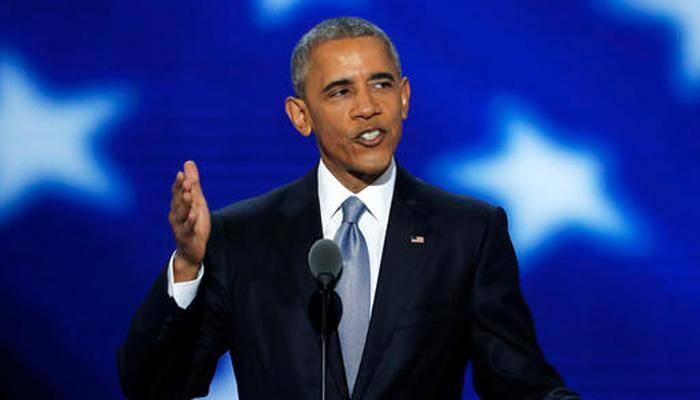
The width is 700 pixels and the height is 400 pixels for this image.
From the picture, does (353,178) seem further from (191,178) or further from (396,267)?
(191,178)

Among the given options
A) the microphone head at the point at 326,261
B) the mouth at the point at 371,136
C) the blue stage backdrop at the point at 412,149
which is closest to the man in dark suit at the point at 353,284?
the mouth at the point at 371,136

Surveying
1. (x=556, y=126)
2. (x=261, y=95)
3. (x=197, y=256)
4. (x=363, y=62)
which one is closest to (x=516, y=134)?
(x=556, y=126)

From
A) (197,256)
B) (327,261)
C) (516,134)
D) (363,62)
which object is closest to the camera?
(327,261)

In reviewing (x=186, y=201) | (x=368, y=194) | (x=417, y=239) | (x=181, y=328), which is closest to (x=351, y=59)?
(x=368, y=194)

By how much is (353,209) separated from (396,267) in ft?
0.52

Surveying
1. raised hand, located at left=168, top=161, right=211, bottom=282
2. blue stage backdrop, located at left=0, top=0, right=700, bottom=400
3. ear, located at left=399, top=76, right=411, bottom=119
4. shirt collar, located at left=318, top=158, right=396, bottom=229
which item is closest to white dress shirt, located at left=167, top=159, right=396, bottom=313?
shirt collar, located at left=318, top=158, right=396, bottom=229

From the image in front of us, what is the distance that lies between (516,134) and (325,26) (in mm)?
879

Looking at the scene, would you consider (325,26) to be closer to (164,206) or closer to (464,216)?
(464,216)

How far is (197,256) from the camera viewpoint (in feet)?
6.68

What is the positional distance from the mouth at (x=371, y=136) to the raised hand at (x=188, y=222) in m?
0.36

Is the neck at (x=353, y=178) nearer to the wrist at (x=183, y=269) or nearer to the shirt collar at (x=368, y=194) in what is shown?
the shirt collar at (x=368, y=194)

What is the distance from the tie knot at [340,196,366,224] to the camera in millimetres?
2246

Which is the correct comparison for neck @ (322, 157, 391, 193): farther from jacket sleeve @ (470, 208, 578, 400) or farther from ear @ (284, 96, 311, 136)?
jacket sleeve @ (470, 208, 578, 400)

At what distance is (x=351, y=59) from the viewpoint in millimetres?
2227
